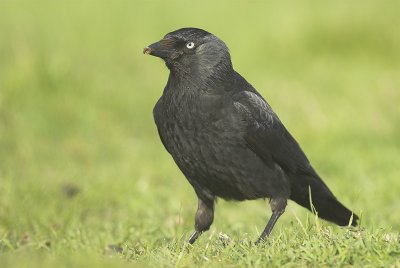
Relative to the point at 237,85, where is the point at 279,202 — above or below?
below

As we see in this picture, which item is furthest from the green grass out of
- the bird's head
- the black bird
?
the bird's head

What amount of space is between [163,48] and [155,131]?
13.1 feet

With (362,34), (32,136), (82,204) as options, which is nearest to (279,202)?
(82,204)

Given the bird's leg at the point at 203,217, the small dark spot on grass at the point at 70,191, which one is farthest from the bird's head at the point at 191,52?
the small dark spot on grass at the point at 70,191

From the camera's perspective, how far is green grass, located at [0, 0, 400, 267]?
3.81 metres

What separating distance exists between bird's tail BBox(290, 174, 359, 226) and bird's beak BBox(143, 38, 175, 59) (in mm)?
1093

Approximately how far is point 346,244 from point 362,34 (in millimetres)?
7833

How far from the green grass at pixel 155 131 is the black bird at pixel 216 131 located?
0.81ft

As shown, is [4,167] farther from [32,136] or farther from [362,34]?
[362,34]

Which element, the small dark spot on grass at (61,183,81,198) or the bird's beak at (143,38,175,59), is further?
the small dark spot on grass at (61,183,81,198)

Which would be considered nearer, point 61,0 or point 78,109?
point 78,109

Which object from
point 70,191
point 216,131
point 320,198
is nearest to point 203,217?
point 216,131

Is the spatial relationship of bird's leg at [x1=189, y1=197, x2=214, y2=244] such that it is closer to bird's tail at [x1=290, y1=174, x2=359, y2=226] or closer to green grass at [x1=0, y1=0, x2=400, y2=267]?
green grass at [x1=0, y1=0, x2=400, y2=267]

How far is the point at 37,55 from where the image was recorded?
8.26 metres
